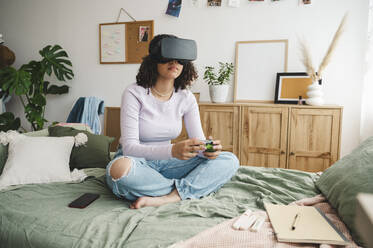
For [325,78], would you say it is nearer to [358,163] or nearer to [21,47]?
[358,163]

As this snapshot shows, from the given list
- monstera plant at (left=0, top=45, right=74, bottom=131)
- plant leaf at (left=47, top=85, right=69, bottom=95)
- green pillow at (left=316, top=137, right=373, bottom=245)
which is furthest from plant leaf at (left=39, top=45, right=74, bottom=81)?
green pillow at (left=316, top=137, right=373, bottom=245)

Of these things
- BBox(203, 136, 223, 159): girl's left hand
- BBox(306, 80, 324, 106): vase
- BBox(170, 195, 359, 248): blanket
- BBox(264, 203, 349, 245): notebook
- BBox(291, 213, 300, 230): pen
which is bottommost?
BBox(170, 195, 359, 248): blanket

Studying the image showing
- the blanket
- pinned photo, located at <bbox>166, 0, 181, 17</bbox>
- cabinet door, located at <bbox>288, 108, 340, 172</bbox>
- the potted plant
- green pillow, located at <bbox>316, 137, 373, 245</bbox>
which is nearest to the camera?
the blanket

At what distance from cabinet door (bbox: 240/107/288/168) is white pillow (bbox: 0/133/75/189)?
155 centimetres

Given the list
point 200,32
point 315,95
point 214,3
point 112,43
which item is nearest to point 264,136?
point 315,95

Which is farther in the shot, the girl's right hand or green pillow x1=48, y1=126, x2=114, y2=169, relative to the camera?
green pillow x1=48, y1=126, x2=114, y2=169

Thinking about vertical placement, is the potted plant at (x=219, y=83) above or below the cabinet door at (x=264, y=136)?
above

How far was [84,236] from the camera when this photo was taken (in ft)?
2.87

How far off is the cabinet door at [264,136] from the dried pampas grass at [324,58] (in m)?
0.42

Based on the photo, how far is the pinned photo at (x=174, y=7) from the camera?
2.83 meters

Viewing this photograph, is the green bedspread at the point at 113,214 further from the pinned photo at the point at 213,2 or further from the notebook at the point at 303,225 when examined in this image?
the pinned photo at the point at 213,2

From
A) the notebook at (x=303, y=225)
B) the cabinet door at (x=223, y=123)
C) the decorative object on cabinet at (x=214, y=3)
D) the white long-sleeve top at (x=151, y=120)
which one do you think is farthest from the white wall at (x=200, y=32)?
the notebook at (x=303, y=225)

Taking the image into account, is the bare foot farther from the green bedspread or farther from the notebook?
the notebook

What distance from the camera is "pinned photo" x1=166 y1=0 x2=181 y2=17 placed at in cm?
283
